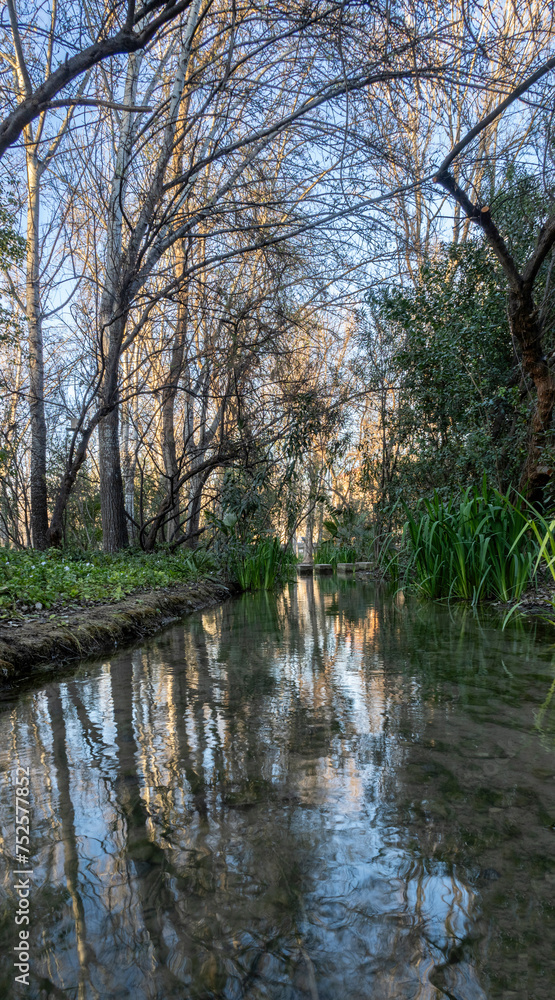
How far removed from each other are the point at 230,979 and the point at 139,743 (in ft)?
2.67

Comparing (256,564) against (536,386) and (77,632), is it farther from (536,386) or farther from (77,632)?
(77,632)

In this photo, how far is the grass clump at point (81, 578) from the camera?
3275 millimetres

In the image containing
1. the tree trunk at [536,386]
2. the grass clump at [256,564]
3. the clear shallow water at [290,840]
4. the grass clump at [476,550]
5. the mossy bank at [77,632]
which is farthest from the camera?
the grass clump at [256,564]

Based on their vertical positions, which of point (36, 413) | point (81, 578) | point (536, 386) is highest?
point (36, 413)

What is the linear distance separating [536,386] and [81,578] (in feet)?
14.1

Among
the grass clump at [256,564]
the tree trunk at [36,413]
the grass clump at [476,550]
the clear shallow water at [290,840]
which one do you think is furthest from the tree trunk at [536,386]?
the tree trunk at [36,413]

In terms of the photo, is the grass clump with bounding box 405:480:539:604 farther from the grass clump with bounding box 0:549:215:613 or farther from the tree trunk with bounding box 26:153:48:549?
the tree trunk with bounding box 26:153:48:549

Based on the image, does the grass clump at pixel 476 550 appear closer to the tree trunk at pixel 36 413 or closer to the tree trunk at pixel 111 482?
the tree trunk at pixel 111 482

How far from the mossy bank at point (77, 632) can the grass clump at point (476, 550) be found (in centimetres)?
225

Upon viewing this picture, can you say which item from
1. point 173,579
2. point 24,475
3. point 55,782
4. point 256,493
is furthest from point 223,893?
point 24,475

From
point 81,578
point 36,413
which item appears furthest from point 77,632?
point 36,413

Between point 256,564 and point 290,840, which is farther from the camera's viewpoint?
point 256,564

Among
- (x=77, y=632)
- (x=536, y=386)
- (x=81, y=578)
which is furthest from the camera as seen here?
(x=536, y=386)

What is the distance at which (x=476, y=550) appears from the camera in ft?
13.4
